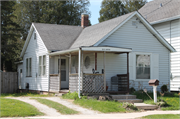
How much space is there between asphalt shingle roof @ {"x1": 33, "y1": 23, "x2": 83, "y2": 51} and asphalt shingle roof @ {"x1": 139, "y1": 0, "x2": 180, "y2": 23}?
20.6 ft

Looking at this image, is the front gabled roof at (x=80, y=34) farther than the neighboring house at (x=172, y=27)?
No

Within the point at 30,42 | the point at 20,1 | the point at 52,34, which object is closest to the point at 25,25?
the point at 20,1

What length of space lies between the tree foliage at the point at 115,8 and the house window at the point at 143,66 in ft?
82.9

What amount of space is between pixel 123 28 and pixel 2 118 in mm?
10200

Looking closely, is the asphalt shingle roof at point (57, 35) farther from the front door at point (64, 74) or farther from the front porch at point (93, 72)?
the front door at point (64, 74)

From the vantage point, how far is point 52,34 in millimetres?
20188

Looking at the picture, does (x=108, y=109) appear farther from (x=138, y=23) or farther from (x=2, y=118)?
(x=138, y=23)

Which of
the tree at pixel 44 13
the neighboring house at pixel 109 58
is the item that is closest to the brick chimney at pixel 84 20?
the neighboring house at pixel 109 58

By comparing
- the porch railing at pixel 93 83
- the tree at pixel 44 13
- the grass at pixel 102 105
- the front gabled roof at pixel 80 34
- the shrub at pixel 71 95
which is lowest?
the grass at pixel 102 105

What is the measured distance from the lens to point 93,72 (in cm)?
1470

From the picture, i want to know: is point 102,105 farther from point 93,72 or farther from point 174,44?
point 174,44

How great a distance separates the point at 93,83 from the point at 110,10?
2941 cm

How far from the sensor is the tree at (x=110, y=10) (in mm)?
42094

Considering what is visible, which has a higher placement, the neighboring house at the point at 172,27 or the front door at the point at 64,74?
the neighboring house at the point at 172,27
